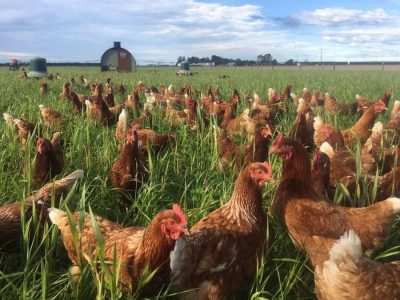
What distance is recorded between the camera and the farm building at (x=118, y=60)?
31500mm

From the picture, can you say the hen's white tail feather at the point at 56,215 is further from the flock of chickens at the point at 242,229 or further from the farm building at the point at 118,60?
the farm building at the point at 118,60

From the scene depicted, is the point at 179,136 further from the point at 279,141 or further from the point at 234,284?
the point at 234,284

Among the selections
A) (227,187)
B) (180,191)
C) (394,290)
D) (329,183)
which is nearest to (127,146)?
(180,191)

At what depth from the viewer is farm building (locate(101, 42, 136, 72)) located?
31500 millimetres

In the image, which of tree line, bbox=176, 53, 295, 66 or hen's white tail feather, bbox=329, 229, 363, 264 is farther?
tree line, bbox=176, 53, 295, 66

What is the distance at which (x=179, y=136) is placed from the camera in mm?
5633

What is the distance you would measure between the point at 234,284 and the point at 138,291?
0.69 m

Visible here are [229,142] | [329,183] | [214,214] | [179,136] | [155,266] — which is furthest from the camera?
[179,136]

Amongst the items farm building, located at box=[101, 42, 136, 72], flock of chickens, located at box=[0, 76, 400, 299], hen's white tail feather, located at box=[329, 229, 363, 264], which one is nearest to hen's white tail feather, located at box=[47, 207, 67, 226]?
flock of chickens, located at box=[0, 76, 400, 299]

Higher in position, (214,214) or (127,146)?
(127,146)

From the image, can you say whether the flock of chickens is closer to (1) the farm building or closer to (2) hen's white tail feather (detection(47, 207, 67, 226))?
(2) hen's white tail feather (detection(47, 207, 67, 226))

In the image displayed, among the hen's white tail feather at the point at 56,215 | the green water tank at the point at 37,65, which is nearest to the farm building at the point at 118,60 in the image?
the green water tank at the point at 37,65

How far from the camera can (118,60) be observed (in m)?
31.6

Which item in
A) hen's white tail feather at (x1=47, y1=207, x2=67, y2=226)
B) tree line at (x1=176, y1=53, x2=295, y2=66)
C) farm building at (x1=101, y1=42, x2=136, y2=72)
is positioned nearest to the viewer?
hen's white tail feather at (x1=47, y1=207, x2=67, y2=226)
